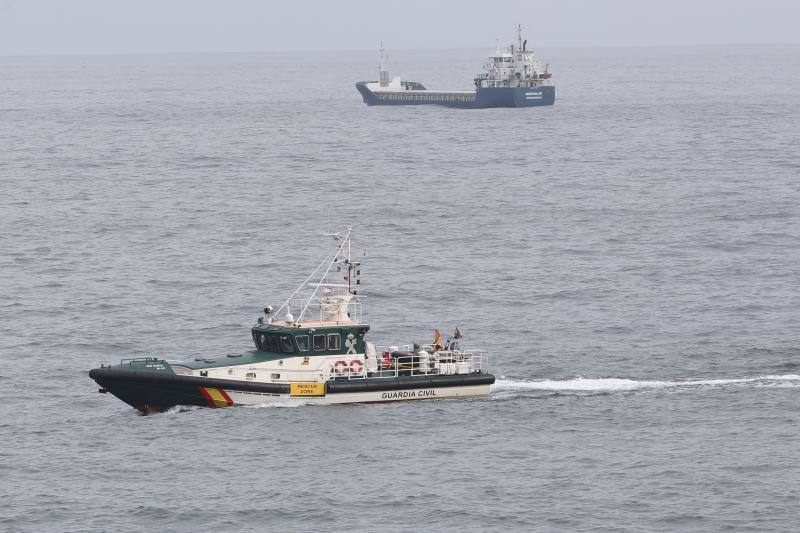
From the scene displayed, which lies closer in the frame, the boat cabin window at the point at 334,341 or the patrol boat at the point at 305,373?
the patrol boat at the point at 305,373

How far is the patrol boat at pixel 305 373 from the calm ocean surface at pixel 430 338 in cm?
84

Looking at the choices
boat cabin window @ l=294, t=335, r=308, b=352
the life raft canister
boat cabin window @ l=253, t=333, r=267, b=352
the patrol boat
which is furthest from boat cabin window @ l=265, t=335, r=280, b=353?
the life raft canister

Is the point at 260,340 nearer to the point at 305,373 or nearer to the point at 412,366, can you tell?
the point at 305,373

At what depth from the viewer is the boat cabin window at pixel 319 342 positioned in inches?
2382

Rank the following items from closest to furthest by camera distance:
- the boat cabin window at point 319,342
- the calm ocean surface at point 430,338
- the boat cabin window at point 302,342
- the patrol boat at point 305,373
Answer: the calm ocean surface at point 430,338
the patrol boat at point 305,373
the boat cabin window at point 302,342
the boat cabin window at point 319,342

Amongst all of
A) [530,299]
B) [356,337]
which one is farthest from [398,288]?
[356,337]

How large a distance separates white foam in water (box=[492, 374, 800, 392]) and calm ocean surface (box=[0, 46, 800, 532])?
0.25 m

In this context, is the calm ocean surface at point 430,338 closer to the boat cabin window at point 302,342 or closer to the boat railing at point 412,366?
the boat railing at point 412,366

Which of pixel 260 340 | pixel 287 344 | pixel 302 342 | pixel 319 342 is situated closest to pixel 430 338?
pixel 319 342

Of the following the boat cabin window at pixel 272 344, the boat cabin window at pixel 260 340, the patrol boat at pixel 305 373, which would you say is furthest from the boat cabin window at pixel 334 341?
the boat cabin window at pixel 260 340

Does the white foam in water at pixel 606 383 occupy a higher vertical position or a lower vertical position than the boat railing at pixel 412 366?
lower

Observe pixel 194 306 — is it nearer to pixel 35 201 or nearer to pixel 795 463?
pixel 795 463

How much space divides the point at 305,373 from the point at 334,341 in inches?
75.3

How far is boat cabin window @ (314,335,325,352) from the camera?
198ft
